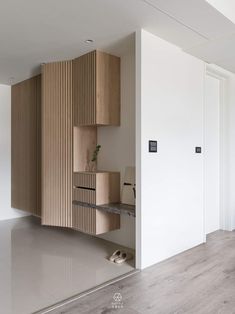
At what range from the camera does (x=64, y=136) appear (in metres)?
4.00

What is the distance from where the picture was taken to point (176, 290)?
2.56 metres

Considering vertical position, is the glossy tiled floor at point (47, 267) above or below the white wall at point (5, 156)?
below

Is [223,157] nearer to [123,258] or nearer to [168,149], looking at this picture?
[168,149]

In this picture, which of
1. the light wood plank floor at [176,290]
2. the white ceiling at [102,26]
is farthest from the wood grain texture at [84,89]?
the light wood plank floor at [176,290]

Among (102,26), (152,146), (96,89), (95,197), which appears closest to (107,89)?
(96,89)

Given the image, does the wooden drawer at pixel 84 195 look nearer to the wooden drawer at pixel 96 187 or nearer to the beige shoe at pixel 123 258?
the wooden drawer at pixel 96 187

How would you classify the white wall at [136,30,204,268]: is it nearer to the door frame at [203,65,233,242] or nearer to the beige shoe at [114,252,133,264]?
the beige shoe at [114,252,133,264]

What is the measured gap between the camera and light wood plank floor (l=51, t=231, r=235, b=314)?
2.25 m

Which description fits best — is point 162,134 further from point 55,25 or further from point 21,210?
point 21,210

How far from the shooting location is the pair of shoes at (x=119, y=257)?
3.25 meters

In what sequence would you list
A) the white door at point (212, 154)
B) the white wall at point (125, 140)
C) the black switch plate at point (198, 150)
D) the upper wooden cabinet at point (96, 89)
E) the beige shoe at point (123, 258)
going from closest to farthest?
the beige shoe at point (123, 258), the upper wooden cabinet at point (96, 89), the white wall at point (125, 140), the black switch plate at point (198, 150), the white door at point (212, 154)

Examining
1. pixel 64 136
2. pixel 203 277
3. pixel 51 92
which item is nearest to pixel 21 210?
pixel 64 136

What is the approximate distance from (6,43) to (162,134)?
7.08 ft

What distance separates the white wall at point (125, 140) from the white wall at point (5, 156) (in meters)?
2.52
